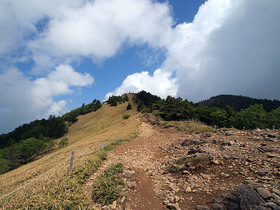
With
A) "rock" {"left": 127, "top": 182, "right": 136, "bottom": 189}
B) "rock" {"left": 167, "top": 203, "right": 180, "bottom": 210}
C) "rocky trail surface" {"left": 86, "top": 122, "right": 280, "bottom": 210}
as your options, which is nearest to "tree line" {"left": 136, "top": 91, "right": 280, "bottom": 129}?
"rocky trail surface" {"left": 86, "top": 122, "right": 280, "bottom": 210}

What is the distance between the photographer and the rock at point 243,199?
172 inches

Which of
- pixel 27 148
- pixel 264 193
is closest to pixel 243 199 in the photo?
pixel 264 193

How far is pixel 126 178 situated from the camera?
7961mm

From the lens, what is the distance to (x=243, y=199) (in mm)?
4523

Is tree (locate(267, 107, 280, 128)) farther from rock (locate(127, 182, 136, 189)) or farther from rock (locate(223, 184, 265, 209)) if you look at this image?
rock (locate(127, 182, 136, 189))

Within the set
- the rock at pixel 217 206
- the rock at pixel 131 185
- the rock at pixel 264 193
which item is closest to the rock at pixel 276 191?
the rock at pixel 264 193

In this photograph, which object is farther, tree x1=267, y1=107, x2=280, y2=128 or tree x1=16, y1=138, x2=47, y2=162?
tree x1=16, y1=138, x2=47, y2=162

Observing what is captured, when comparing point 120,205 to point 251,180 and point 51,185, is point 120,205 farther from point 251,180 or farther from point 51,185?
point 251,180

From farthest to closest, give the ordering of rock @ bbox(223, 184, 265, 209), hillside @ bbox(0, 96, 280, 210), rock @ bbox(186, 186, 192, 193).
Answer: rock @ bbox(186, 186, 192, 193) < hillside @ bbox(0, 96, 280, 210) < rock @ bbox(223, 184, 265, 209)

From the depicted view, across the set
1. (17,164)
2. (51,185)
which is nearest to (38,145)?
(17,164)

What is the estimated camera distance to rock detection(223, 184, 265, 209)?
4.38 metres

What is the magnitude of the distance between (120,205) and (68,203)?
7.50ft

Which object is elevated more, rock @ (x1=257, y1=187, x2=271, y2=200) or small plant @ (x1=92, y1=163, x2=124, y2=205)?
small plant @ (x1=92, y1=163, x2=124, y2=205)

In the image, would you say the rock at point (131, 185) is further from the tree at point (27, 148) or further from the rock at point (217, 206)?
the tree at point (27, 148)
